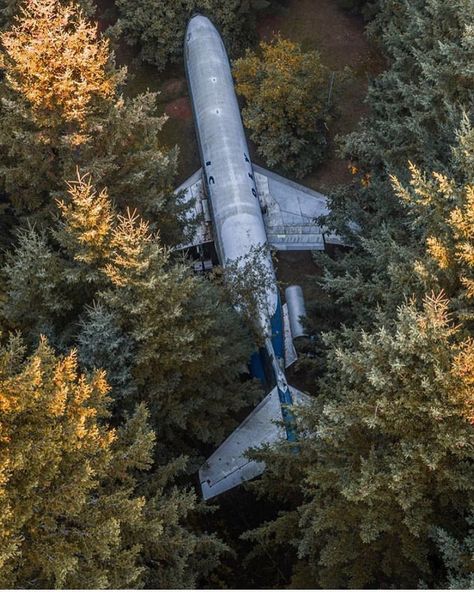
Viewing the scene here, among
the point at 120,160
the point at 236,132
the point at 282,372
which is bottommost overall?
the point at 282,372

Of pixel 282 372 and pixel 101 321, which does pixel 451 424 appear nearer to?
pixel 101 321

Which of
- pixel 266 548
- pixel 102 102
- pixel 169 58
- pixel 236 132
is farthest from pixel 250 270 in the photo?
pixel 169 58

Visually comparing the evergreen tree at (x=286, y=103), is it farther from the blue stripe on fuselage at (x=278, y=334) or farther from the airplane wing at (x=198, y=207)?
the blue stripe on fuselage at (x=278, y=334)

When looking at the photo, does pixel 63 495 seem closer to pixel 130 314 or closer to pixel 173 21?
pixel 130 314

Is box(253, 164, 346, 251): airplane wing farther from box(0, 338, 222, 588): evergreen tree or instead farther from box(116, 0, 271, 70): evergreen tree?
box(0, 338, 222, 588): evergreen tree

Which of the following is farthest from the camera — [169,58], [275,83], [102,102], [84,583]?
[169,58]

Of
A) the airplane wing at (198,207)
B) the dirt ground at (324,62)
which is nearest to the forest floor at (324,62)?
the dirt ground at (324,62)

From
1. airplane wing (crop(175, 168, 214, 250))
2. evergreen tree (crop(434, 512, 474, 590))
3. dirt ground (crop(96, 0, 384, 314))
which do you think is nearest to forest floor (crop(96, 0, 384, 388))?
dirt ground (crop(96, 0, 384, 314))
